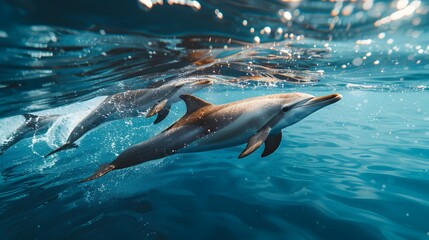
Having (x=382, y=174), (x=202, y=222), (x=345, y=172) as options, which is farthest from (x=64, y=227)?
(x=382, y=174)

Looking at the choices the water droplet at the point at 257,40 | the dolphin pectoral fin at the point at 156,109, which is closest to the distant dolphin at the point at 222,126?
the dolphin pectoral fin at the point at 156,109

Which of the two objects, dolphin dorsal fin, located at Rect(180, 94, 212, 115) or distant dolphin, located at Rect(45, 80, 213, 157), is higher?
dolphin dorsal fin, located at Rect(180, 94, 212, 115)

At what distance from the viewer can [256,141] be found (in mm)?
4430

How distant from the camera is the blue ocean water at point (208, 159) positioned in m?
4.54

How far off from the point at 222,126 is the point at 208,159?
382 centimetres

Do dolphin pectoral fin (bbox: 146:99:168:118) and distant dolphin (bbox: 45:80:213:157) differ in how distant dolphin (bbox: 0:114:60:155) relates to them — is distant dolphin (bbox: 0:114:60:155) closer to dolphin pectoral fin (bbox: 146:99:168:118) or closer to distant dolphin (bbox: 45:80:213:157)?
distant dolphin (bbox: 45:80:213:157)

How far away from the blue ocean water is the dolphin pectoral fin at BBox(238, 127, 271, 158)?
4.47ft

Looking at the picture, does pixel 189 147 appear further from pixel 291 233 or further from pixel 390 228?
pixel 390 228

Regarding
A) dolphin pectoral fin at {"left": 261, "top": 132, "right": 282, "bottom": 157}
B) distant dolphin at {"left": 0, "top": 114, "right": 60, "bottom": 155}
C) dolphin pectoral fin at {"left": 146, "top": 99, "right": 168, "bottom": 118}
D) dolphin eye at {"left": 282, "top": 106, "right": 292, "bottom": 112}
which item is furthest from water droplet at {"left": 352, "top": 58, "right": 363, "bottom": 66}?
distant dolphin at {"left": 0, "top": 114, "right": 60, "bottom": 155}

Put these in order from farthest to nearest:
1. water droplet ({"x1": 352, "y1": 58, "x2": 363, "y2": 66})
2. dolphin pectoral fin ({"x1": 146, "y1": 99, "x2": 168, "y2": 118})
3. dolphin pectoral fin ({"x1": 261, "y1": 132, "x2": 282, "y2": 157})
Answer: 1. water droplet ({"x1": 352, "y1": 58, "x2": 363, "y2": 66})
2. dolphin pectoral fin ({"x1": 146, "y1": 99, "x2": 168, "y2": 118})
3. dolphin pectoral fin ({"x1": 261, "y1": 132, "x2": 282, "y2": 157})

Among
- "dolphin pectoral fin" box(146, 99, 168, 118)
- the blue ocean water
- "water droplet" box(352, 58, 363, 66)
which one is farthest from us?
"water droplet" box(352, 58, 363, 66)

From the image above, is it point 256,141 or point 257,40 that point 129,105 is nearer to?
point 257,40

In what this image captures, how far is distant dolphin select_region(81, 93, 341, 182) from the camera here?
473 cm

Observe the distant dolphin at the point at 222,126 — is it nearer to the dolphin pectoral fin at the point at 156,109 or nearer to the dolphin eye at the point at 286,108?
the dolphin eye at the point at 286,108
